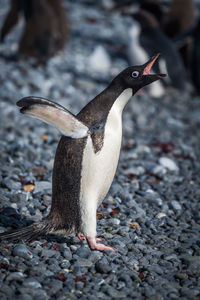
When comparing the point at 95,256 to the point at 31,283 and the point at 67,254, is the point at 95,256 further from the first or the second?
the point at 31,283

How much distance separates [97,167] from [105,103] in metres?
0.44

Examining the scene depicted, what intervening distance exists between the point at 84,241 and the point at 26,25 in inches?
235

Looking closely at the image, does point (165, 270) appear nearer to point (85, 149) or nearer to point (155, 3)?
point (85, 149)

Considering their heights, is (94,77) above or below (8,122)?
above

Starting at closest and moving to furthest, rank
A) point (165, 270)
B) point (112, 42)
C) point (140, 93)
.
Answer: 1. point (165, 270)
2. point (140, 93)
3. point (112, 42)

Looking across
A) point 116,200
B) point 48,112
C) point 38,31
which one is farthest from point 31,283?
point 38,31

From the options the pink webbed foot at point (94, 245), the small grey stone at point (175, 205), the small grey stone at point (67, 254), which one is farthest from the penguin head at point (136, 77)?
the small grey stone at point (175, 205)

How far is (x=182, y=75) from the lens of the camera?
29.8 ft

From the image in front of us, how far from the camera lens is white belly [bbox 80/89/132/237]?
333 cm

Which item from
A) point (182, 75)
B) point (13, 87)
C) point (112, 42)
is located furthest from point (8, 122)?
point (112, 42)

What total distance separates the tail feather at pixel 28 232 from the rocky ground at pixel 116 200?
6 cm

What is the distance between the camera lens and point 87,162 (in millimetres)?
3322

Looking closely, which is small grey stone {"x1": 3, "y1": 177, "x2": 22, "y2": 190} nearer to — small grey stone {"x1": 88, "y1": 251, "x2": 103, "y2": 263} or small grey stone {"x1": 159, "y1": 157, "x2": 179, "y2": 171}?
small grey stone {"x1": 88, "y1": 251, "x2": 103, "y2": 263}

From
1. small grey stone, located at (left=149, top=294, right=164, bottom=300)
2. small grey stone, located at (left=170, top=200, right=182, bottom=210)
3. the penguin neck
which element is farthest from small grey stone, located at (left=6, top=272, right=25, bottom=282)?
small grey stone, located at (left=170, top=200, right=182, bottom=210)
